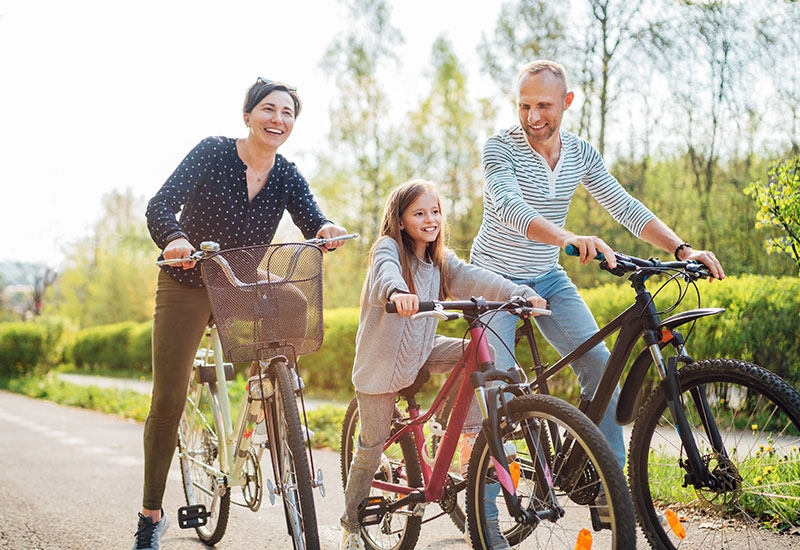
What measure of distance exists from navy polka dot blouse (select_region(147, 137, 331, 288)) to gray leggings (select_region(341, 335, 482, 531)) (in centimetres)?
95

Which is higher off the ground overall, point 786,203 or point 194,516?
point 786,203

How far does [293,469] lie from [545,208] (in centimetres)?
164

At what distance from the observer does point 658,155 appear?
44.8 feet

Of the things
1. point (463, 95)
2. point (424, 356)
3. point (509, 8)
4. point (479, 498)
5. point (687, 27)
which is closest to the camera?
point (479, 498)

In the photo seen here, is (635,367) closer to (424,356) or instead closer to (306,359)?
(424,356)

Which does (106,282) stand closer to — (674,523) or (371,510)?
(371,510)

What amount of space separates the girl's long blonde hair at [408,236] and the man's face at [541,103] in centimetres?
52

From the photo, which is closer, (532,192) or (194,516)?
(532,192)

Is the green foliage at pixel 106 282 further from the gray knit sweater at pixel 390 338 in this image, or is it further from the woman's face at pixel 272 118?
the gray knit sweater at pixel 390 338

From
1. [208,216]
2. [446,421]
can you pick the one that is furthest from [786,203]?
[208,216]

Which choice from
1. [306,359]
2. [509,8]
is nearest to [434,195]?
[306,359]

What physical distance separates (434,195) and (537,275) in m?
0.64

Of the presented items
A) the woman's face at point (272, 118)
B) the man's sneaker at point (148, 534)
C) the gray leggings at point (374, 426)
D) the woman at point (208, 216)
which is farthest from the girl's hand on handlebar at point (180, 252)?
the man's sneaker at point (148, 534)

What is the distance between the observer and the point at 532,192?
3512 millimetres
